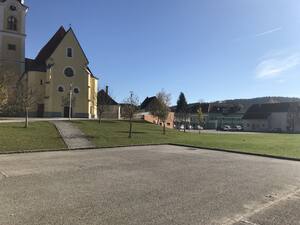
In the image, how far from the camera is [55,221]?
7.18 m

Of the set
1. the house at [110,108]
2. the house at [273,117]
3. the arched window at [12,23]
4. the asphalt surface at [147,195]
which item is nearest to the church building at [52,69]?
the arched window at [12,23]

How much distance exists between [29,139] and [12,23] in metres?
39.3

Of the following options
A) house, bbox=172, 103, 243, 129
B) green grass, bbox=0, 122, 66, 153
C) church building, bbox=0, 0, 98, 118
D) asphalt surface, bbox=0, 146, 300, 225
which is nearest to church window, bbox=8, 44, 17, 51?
church building, bbox=0, 0, 98, 118

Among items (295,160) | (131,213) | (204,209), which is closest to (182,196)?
(204,209)

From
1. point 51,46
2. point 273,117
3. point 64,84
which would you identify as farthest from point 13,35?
point 273,117

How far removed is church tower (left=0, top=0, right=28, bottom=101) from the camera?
192 ft

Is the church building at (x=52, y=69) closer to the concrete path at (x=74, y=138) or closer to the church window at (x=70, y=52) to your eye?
the church window at (x=70, y=52)

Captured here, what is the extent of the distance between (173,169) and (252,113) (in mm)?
102863

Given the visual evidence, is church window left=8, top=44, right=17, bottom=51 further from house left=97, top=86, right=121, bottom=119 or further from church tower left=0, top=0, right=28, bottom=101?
house left=97, top=86, right=121, bottom=119

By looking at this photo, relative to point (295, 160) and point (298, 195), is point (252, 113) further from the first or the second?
point (298, 195)

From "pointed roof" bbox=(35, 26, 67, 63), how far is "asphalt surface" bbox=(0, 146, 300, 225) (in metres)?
48.7

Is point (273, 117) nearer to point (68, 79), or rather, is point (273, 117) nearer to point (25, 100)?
point (68, 79)

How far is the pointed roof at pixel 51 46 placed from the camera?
202 ft

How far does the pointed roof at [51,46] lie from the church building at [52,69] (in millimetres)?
611
